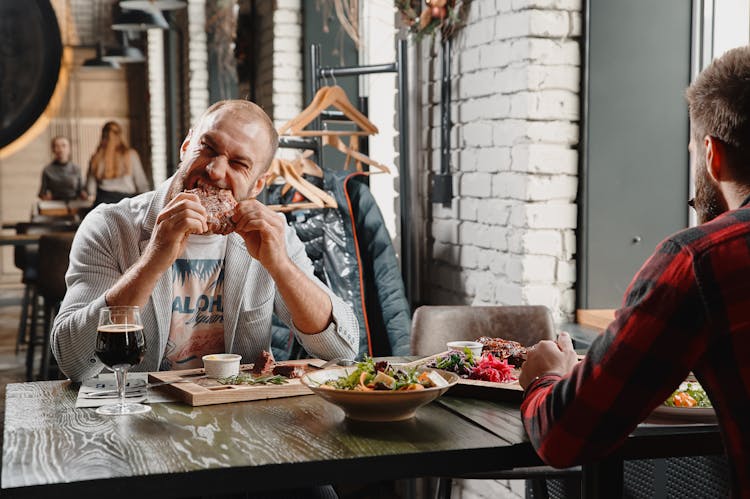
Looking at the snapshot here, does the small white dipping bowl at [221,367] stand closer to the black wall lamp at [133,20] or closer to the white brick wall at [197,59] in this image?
the white brick wall at [197,59]

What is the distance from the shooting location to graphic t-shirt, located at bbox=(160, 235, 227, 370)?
85.4 inches

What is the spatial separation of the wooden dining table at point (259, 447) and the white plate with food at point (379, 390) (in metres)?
0.03

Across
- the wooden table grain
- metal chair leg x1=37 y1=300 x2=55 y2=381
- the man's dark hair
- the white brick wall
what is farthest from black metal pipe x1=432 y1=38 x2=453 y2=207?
metal chair leg x1=37 y1=300 x2=55 y2=381

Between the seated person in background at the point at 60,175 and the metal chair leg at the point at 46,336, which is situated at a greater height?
the seated person in background at the point at 60,175

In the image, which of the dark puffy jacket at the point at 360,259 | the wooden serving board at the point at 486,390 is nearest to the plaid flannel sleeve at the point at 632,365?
the wooden serving board at the point at 486,390

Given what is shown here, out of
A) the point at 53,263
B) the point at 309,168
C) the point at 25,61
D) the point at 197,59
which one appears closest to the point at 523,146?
the point at 309,168

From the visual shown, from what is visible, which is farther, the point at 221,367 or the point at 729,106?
the point at 221,367

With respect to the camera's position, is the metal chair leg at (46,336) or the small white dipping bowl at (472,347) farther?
the metal chair leg at (46,336)

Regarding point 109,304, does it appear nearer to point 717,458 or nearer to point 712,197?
point 712,197

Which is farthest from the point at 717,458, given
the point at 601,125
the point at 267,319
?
the point at 601,125

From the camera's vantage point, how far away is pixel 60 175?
186 inches

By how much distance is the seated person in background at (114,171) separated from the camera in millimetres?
4762

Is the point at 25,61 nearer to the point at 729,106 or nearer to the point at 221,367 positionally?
the point at 221,367

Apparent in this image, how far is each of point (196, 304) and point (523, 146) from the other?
1.36 m
